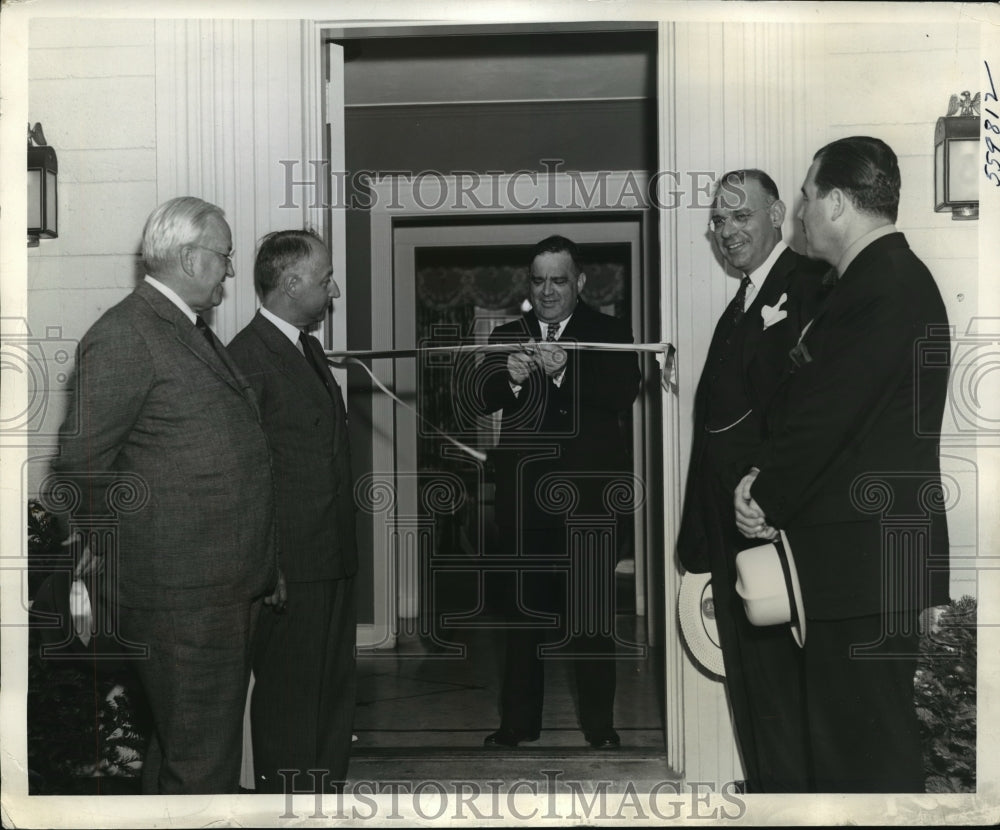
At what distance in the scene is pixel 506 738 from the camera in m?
3.38

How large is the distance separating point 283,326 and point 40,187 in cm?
72

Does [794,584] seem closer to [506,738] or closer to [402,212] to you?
[506,738]

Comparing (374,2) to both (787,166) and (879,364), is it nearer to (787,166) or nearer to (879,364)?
(787,166)

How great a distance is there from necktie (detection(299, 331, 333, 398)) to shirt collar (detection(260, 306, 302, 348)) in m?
0.02

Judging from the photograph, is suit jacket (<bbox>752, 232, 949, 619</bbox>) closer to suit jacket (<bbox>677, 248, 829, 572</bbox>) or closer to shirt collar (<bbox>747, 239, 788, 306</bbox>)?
suit jacket (<bbox>677, 248, 829, 572</bbox>)

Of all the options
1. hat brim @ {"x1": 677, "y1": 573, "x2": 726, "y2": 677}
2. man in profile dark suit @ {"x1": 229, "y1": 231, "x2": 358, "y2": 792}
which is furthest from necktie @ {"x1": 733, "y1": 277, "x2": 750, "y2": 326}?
man in profile dark suit @ {"x1": 229, "y1": 231, "x2": 358, "y2": 792}

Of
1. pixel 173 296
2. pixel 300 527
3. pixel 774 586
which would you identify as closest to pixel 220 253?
pixel 173 296

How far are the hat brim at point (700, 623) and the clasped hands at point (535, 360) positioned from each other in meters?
0.82

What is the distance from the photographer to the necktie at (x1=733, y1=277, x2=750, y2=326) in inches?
113

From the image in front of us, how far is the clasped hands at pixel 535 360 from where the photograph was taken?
11.0 feet

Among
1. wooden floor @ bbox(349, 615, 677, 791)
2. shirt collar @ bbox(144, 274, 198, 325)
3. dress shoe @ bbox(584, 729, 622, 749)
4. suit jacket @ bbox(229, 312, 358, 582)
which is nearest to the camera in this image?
shirt collar @ bbox(144, 274, 198, 325)

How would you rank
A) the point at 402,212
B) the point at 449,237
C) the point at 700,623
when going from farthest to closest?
1. the point at 449,237
2. the point at 402,212
3. the point at 700,623

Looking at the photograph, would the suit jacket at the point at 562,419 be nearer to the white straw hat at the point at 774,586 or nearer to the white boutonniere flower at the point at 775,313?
the white boutonniere flower at the point at 775,313

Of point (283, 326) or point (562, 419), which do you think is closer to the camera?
point (283, 326)
